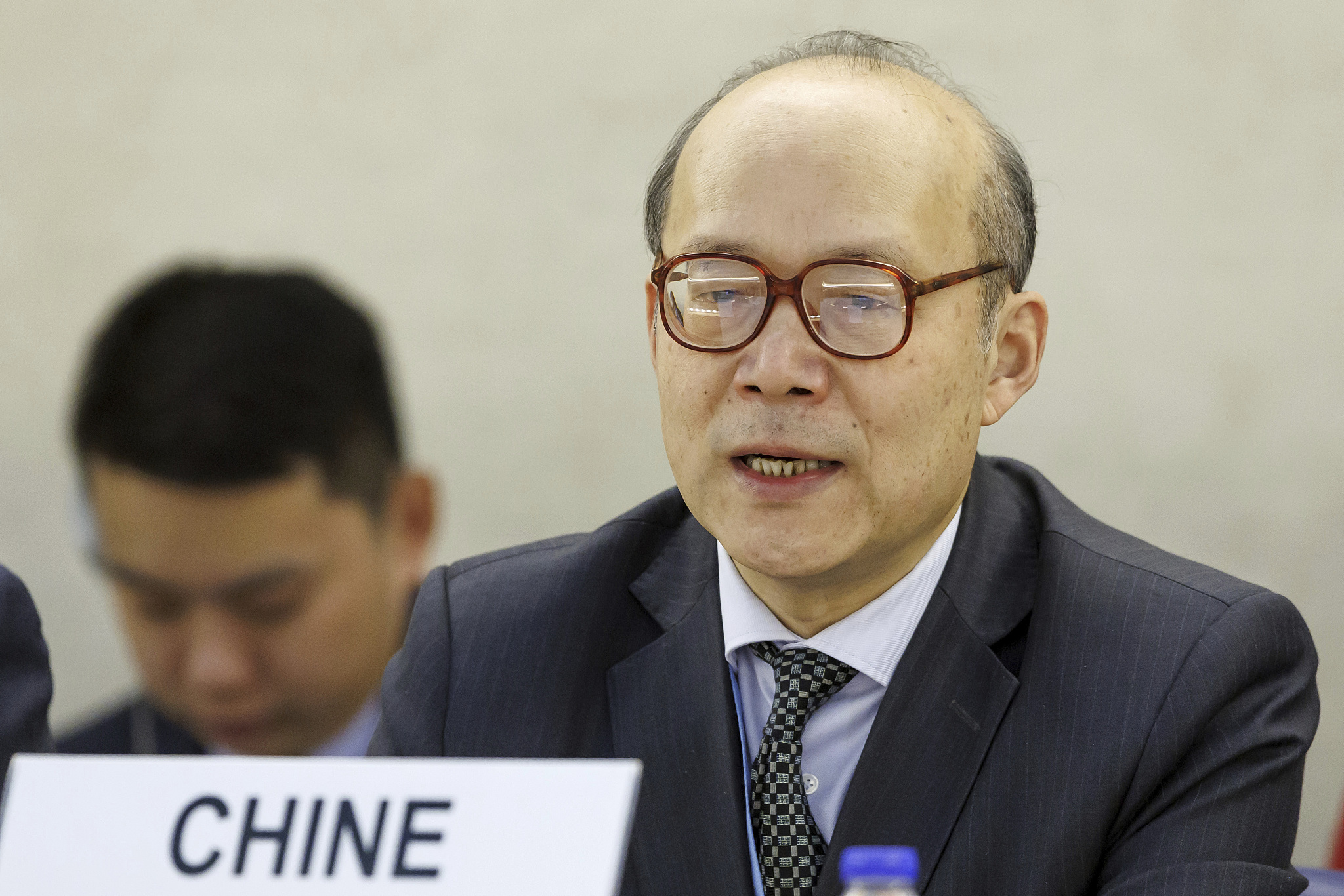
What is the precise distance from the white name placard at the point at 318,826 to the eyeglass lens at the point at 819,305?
0.57m

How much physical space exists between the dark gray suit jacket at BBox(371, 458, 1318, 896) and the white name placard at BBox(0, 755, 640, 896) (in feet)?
1.74

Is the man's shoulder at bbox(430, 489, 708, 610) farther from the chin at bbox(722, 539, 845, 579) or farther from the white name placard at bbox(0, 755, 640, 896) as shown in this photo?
the white name placard at bbox(0, 755, 640, 896)

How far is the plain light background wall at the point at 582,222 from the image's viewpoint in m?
2.32

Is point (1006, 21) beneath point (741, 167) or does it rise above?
above

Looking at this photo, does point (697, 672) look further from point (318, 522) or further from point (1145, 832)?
point (318, 522)

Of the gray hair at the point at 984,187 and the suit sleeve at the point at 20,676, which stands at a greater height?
the gray hair at the point at 984,187

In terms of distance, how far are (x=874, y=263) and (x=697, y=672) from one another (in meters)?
0.51

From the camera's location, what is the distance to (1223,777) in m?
1.19

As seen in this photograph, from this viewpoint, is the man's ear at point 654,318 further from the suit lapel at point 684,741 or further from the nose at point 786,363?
the suit lapel at point 684,741

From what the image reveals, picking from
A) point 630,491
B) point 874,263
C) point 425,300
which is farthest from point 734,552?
point 425,300

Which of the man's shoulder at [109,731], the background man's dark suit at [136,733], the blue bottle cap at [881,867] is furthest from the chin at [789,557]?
the man's shoulder at [109,731]

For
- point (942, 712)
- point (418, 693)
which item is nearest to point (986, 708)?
point (942, 712)

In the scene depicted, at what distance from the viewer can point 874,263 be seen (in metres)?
1.21

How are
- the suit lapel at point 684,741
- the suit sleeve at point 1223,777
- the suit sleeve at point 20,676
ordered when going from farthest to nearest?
the suit sleeve at point 20,676 < the suit lapel at point 684,741 < the suit sleeve at point 1223,777
